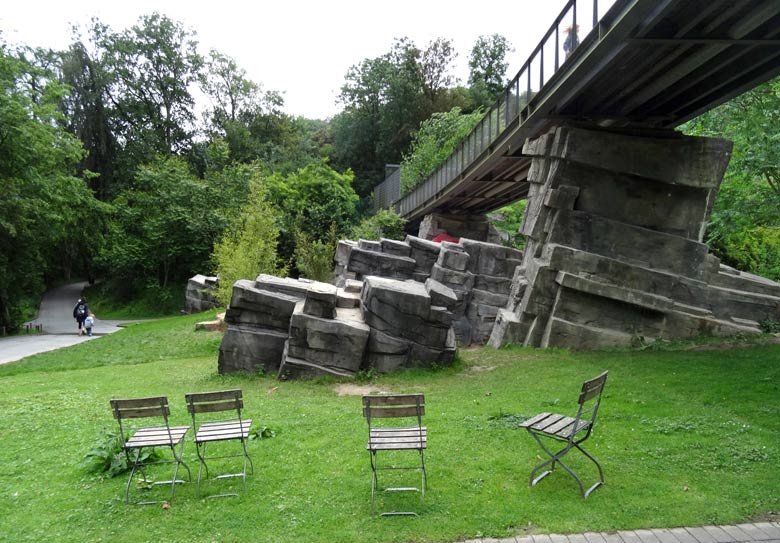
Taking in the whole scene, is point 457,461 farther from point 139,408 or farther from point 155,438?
point 139,408

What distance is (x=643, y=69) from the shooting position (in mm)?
9906

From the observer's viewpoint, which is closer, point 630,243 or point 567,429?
point 567,429

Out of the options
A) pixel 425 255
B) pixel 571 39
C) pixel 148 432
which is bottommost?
pixel 148 432

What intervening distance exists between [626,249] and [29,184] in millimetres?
23040

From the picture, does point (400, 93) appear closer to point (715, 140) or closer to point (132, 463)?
point (715, 140)

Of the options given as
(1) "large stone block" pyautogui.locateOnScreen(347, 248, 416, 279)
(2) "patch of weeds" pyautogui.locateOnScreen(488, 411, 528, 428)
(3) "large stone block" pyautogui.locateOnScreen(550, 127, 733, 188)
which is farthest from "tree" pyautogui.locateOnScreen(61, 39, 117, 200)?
(2) "patch of weeds" pyautogui.locateOnScreen(488, 411, 528, 428)

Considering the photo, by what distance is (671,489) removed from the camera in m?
5.05

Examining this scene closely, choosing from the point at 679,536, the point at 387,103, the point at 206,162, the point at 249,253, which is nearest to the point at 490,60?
the point at 387,103

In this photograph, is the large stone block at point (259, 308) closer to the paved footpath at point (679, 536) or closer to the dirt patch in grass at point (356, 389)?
the dirt patch in grass at point (356, 389)

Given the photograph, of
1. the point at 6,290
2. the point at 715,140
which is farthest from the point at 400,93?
the point at 715,140

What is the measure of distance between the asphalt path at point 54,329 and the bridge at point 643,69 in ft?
52.6

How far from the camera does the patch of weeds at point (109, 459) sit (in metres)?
5.78

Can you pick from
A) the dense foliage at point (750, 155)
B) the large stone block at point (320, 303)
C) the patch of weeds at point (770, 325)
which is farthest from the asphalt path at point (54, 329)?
the dense foliage at point (750, 155)

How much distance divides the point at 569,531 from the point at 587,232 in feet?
30.2
